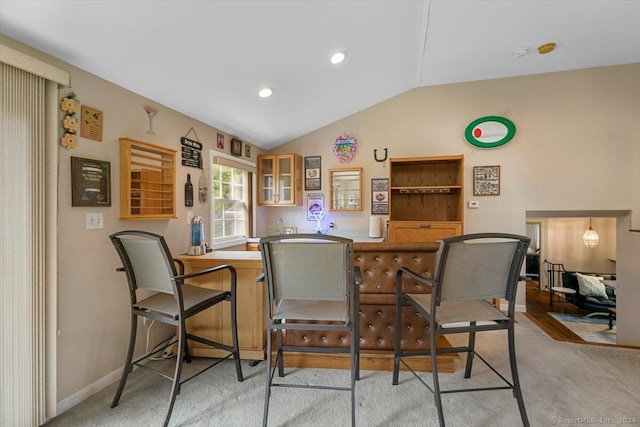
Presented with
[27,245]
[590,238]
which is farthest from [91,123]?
[590,238]

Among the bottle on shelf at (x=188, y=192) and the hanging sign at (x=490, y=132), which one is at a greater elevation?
the hanging sign at (x=490, y=132)

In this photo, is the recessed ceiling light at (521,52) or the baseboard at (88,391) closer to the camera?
the baseboard at (88,391)

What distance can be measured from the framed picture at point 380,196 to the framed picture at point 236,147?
192cm

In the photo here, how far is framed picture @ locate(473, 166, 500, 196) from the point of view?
3744mm

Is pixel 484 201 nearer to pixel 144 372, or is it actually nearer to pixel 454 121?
pixel 454 121

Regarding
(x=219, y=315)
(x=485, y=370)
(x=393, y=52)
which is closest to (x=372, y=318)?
(x=485, y=370)

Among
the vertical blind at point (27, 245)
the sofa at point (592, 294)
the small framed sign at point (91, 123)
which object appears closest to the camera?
the vertical blind at point (27, 245)

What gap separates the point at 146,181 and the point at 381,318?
2.10 meters

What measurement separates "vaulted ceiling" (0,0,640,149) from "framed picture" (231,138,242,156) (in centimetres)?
10

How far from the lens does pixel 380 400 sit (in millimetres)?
1795

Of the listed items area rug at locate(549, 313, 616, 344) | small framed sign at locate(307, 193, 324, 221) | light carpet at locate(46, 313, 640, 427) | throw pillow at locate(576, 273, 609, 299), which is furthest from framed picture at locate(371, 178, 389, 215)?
throw pillow at locate(576, 273, 609, 299)

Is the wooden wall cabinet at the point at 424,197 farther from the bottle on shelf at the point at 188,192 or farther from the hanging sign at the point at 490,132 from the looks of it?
the bottle on shelf at the point at 188,192

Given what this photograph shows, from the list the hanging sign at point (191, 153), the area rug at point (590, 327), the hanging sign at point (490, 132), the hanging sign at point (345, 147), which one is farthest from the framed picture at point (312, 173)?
the area rug at point (590, 327)

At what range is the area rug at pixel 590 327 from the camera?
15.7ft
